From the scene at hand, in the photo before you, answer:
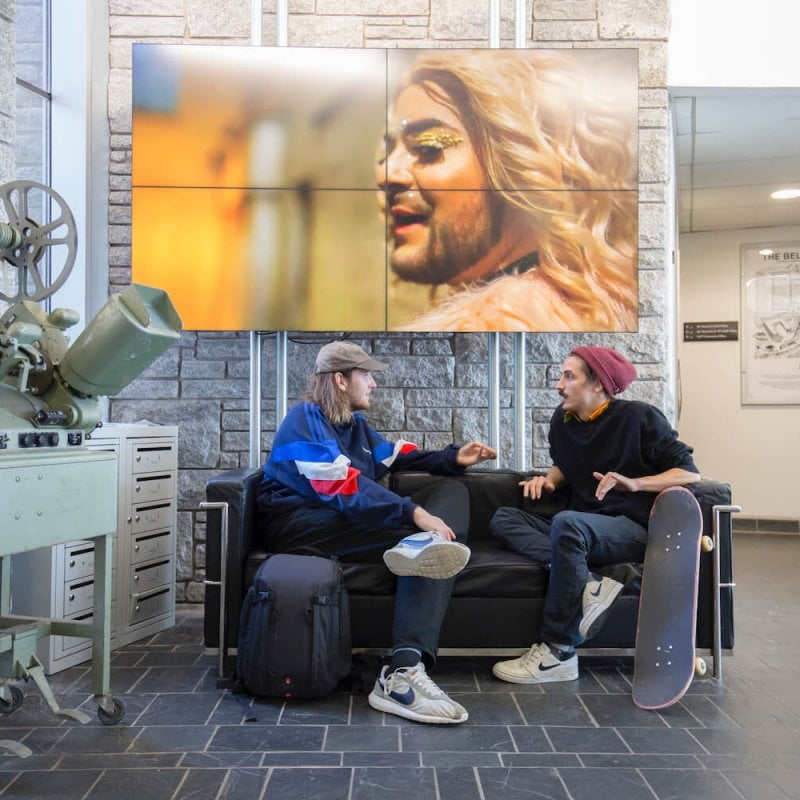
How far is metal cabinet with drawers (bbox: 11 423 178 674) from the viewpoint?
Answer: 2.78m

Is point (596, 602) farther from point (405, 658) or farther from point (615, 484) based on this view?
point (405, 658)

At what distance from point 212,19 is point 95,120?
0.71 meters

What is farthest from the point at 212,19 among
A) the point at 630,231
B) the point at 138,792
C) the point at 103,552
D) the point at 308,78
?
the point at 138,792

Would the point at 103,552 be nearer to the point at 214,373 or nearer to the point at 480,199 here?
the point at 214,373

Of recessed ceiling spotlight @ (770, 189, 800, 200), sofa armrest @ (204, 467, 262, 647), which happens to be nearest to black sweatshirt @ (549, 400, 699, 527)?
sofa armrest @ (204, 467, 262, 647)

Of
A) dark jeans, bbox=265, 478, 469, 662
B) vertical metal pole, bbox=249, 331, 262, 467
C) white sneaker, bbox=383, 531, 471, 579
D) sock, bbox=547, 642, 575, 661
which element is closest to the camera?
white sneaker, bbox=383, 531, 471, 579

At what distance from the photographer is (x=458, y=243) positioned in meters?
3.44

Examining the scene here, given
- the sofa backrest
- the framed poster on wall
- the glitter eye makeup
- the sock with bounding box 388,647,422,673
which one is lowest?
the sock with bounding box 388,647,422,673

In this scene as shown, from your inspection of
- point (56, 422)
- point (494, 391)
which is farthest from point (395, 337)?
point (56, 422)

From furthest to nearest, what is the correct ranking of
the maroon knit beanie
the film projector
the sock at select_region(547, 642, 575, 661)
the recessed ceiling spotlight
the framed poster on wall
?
1. the framed poster on wall
2. the recessed ceiling spotlight
3. the maroon knit beanie
4. the sock at select_region(547, 642, 575, 661)
5. the film projector

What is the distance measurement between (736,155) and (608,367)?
277cm

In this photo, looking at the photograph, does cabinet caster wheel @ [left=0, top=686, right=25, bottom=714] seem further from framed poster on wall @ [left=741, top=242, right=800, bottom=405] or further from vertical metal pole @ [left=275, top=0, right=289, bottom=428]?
framed poster on wall @ [left=741, top=242, right=800, bottom=405]

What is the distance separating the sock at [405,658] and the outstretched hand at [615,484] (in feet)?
2.69

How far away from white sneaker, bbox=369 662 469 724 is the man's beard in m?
1.66
